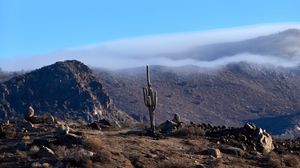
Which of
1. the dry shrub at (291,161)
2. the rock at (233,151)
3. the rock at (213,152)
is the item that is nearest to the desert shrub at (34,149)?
the rock at (213,152)

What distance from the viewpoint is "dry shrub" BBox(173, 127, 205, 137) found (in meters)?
37.8

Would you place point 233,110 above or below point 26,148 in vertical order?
below

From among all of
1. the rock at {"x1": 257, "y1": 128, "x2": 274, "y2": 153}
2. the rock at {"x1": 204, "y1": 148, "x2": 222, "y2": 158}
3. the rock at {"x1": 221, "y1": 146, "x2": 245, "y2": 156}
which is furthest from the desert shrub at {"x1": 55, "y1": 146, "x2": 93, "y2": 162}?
the rock at {"x1": 257, "y1": 128, "x2": 274, "y2": 153}

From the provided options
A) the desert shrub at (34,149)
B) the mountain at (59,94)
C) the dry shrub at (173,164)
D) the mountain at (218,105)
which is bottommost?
the mountain at (218,105)

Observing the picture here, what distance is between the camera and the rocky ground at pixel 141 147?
29609 millimetres

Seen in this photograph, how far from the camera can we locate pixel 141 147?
108 ft

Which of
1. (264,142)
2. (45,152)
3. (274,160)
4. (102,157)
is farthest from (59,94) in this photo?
(102,157)

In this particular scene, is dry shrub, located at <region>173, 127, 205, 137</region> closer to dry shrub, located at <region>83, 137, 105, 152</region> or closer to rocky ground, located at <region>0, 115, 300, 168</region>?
rocky ground, located at <region>0, 115, 300, 168</region>

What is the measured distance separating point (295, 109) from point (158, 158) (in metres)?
154

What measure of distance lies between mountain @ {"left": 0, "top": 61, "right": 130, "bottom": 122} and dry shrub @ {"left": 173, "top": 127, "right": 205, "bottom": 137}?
335ft

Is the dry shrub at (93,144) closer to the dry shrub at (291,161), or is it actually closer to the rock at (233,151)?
the rock at (233,151)

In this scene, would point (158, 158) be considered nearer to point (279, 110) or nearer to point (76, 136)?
point (76, 136)

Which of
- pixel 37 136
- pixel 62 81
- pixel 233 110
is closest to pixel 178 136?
pixel 37 136

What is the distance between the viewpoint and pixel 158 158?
3125cm
